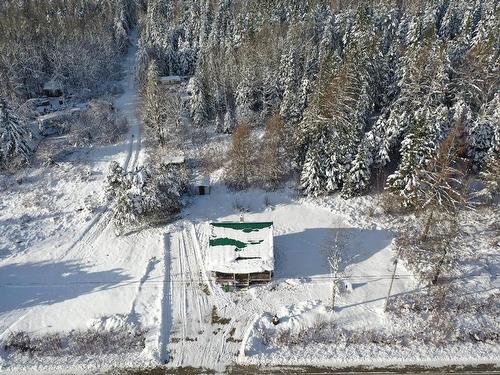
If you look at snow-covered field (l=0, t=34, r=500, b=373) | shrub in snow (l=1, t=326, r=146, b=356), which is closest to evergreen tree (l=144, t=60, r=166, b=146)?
snow-covered field (l=0, t=34, r=500, b=373)

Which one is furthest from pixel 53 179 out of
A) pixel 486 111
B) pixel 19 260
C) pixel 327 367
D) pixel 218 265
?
pixel 486 111

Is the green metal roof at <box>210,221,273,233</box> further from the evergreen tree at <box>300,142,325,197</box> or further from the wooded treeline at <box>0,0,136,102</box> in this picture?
the wooded treeline at <box>0,0,136,102</box>

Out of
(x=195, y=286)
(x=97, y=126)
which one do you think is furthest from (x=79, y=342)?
(x=97, y=126)

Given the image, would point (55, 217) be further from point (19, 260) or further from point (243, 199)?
point (243, 199)

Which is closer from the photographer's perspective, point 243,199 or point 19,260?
point 19,260

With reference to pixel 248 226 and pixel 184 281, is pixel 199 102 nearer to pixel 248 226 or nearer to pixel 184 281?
pixel 248 226

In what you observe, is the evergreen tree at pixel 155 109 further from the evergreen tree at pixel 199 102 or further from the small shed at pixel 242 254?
the small shed at pixel 242 254
